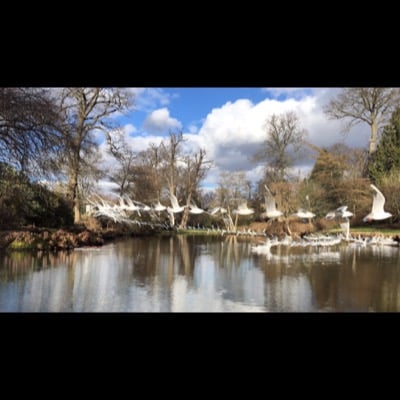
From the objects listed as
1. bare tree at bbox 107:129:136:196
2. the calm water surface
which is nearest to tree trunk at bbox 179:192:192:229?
the calm water surface

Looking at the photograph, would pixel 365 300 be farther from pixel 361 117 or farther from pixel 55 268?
pixel 55 268

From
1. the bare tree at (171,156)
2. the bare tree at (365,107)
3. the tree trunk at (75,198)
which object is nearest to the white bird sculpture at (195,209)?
the bare tree at (171,156)

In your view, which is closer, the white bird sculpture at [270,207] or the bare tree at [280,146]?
the bare tree at [280,146]

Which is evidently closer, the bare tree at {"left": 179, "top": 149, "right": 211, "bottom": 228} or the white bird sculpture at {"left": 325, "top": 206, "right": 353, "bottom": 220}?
the white bird sculpture at {"left": 325, "top": 206, "right": 353, "bottom": 220}

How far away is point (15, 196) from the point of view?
170 inches

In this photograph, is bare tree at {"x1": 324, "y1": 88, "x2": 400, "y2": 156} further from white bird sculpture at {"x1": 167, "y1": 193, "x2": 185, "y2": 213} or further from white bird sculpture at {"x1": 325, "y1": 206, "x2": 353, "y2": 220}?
white bird sculpture at {"x1": 167, "y1": 193, "x2": 185, "y2": 213}

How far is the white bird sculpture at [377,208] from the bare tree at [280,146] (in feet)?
3.83

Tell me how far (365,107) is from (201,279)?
10.8 feet

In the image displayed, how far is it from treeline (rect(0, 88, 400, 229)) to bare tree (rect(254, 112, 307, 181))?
0.01 metres

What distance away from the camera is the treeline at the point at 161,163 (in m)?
4.32

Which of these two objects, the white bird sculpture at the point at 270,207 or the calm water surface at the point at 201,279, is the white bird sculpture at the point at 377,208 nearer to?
the calm water surface at the point at 201,279

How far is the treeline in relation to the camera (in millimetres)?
4320
